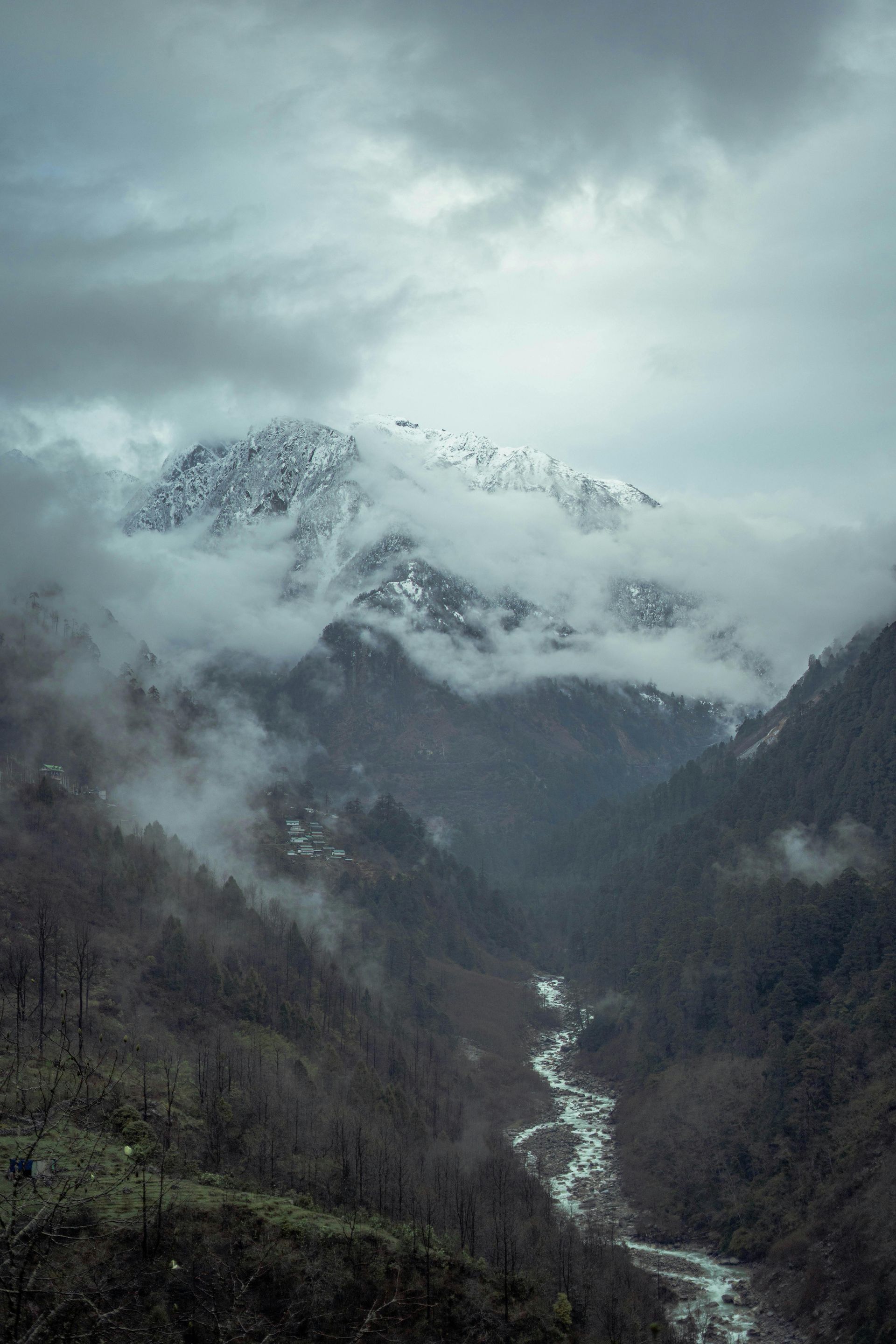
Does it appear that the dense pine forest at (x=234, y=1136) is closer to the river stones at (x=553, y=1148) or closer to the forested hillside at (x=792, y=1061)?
the river stones at (x=553, y=1148)

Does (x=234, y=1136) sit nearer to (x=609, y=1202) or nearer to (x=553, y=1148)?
(x=609, y=1202)

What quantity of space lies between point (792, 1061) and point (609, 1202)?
30421 millimetres

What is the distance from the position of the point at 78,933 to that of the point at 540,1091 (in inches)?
3396

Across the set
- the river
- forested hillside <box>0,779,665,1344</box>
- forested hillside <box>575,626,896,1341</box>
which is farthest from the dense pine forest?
forested hillside <box>575,626,896,1341</box>

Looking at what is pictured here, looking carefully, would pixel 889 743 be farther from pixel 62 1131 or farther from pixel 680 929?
pixel 62 1131

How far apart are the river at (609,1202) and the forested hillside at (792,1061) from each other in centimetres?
361

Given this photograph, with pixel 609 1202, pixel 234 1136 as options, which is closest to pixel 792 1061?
pixel 609 1202

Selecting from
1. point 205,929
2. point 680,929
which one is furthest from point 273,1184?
point 680,929

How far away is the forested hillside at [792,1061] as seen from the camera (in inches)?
3962

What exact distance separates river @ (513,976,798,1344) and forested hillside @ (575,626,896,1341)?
361cm

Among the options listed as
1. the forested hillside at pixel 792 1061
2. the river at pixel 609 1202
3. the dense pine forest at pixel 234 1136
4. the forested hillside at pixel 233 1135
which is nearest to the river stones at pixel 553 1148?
the river at pixel 609 1202

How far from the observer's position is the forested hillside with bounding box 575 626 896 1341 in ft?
330

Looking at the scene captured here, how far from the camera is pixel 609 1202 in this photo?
12825 cm

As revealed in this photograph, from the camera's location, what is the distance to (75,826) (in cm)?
18275
